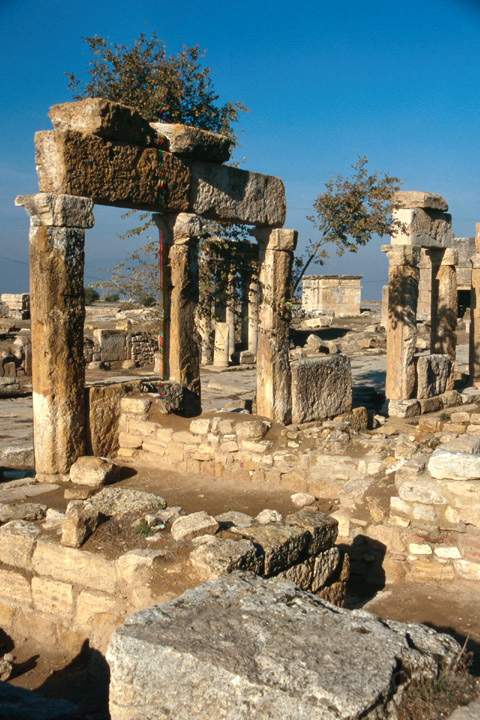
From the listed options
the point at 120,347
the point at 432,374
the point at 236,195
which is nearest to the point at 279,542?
the point at 236,195

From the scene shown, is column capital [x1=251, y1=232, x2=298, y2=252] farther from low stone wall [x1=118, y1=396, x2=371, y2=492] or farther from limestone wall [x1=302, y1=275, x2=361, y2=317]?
limestone wall [x1=302, y1=275, x2=361, y2=317]

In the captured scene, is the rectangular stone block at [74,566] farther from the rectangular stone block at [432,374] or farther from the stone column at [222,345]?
the stone column at [222,345]

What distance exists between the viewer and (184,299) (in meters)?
10.4

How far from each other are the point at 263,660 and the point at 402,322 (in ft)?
35.9

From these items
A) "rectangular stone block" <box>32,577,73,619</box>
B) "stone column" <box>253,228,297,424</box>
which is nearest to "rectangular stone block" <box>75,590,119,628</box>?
"rectangular stone block" <box>32,577,73,619</box>

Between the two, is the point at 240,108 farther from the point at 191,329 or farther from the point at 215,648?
the point at 215,648

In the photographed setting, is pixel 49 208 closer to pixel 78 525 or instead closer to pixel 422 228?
pixel 78 525

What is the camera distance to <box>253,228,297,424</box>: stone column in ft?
36.7

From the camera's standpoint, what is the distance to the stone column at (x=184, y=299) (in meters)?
10.2

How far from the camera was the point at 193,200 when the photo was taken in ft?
34.0

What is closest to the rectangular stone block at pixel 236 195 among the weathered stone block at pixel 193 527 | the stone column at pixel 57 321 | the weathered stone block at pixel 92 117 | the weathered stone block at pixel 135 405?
the weathered stone block at pixel 92 117

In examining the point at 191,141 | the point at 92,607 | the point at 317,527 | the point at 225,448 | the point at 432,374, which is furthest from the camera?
the point at 432,374

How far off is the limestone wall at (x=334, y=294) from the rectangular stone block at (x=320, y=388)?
938 inches

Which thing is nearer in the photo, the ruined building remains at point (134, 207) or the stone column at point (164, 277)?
the ruined building remains at point (134, 207)
